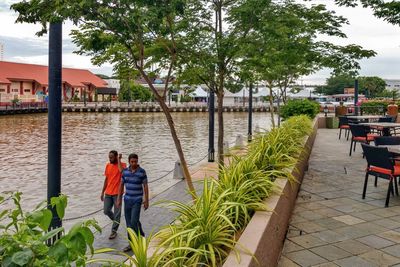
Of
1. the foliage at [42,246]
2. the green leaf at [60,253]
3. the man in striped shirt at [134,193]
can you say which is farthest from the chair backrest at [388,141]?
the green leaf at [60,253]

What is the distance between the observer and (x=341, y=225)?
615 centimetres

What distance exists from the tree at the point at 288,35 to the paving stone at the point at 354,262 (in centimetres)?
406

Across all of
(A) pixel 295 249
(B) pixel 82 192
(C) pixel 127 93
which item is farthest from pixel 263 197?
(C) pixel 127 93

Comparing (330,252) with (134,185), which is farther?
(134,185)

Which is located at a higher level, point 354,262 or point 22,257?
point 22,257

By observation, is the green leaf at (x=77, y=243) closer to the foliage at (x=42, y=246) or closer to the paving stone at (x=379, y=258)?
the foliage at (x=42, y=246)

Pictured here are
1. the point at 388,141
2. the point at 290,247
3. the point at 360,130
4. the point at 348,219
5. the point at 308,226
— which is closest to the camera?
the point at 290,247

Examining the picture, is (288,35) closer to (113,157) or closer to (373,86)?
(113,157)

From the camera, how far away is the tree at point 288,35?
7531 mm

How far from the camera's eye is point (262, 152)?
6.87m

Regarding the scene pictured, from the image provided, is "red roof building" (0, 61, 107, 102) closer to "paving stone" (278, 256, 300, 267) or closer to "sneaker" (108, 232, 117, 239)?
"sneaker" (108, 232, 117, 239)

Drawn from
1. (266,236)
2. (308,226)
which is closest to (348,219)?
(308,226)

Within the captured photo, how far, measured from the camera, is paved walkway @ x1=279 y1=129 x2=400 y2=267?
16.1 ft

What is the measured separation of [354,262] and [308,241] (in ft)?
2.60
